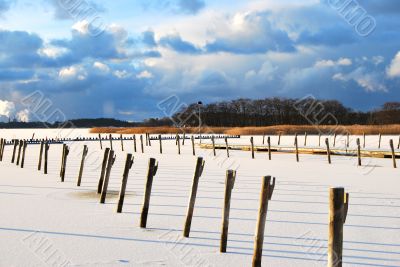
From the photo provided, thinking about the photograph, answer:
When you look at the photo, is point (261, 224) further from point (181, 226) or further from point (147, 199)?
point (147, 199)

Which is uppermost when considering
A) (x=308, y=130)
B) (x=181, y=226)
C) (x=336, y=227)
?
(x=308, y=130)

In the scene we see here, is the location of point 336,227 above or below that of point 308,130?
below

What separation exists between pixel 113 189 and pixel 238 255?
7.95 metres

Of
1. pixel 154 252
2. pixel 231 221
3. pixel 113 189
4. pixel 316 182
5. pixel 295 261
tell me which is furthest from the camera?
pixel 316 182

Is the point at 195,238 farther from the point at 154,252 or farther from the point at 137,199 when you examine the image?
the point at 137,199

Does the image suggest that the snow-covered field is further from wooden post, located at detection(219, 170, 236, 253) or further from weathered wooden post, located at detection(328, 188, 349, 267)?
weathered wooden post, located at detection(328, 188, 349, 267)

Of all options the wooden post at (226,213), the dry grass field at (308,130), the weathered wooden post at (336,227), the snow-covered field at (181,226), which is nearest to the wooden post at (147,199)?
the snow-covered field at (181,226)

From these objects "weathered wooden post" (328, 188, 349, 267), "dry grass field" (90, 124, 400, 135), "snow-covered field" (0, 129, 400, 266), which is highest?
"dry grass field" (90, 124, 400, 135)

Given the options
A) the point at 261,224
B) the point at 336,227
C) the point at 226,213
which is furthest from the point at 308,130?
the point at 336,227

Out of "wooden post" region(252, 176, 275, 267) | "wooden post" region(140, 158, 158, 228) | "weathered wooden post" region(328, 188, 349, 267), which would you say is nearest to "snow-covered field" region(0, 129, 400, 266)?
"wooden post" region(140, 158, 158, 228)

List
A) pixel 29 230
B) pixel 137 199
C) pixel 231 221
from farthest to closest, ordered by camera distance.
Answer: pixel 137 199, pixel 231 221, pixel 29 230

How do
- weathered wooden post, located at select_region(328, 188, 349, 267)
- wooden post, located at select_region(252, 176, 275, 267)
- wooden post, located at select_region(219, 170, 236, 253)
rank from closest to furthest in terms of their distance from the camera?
weathered wooden post, located at select_region(328, 188, 349, 267)
wooden post, located at select_region(252, 176, 275, 267)
wooden post, located at select_region(219, 170, 236, 253)

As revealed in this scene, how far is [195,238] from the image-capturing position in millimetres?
8445

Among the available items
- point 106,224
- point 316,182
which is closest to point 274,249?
point 106,224
